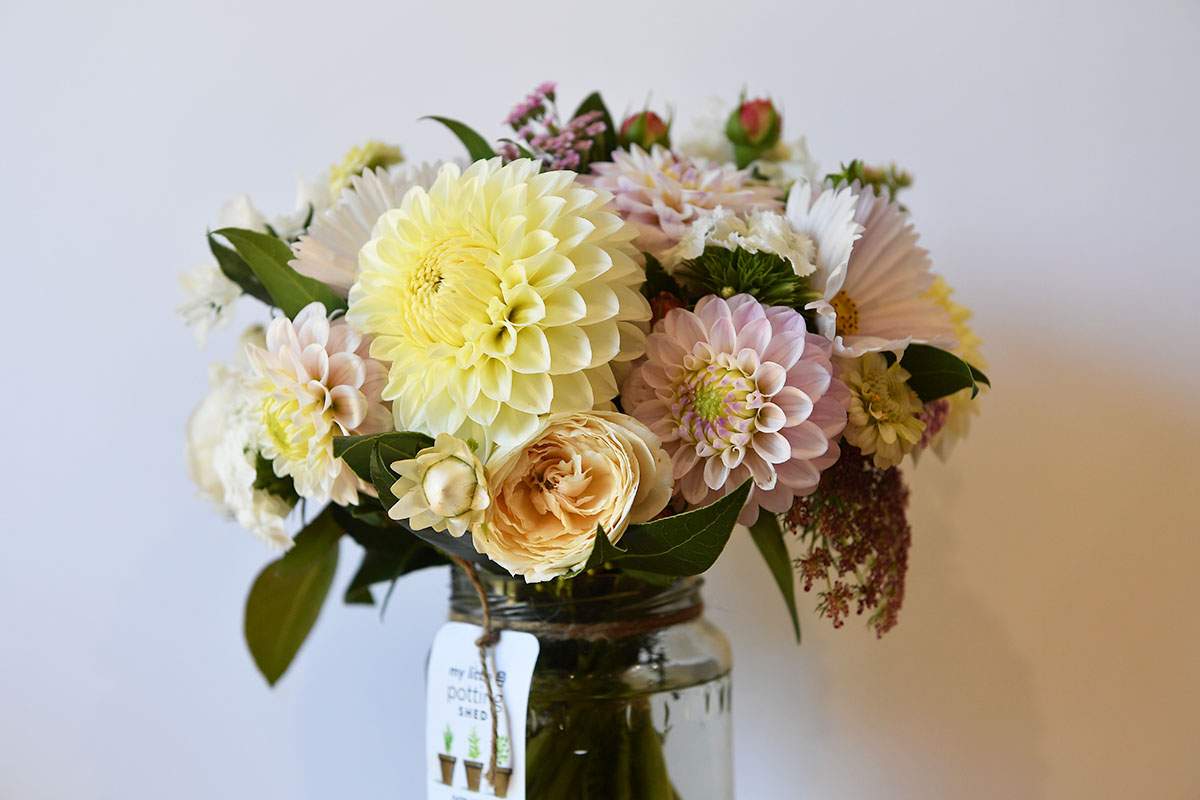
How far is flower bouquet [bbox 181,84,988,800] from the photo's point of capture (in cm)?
59

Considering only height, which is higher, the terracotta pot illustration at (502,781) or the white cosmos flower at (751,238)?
the white cosmos flower at (751,238)

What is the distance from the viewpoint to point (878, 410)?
652 mm

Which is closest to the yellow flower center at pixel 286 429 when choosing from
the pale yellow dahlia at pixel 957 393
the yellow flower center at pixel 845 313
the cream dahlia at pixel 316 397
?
the cream dahlia at pixel 316 397

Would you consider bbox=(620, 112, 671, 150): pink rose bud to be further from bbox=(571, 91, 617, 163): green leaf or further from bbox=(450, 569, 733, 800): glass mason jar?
bbox=(450, 569, 733, 800): glass mason jar

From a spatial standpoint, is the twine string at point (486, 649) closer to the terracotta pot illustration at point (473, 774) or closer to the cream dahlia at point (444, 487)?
the terracotta pot illustration at point (473, 774)

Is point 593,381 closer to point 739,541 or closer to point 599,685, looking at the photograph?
point 599,685

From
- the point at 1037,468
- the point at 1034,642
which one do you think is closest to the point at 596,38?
the point at 1037,468

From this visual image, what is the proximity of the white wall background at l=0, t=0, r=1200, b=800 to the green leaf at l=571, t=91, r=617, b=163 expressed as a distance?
0.22 metres

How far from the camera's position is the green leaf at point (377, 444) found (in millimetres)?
604

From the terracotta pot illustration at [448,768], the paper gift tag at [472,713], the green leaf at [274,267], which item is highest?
the green leaf at [274,267]

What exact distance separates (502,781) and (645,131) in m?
0.48

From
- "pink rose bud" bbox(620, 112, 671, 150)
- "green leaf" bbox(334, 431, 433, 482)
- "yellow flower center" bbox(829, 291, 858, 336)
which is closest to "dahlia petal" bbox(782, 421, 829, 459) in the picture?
"yellow flower center" bbox(829, 291, 858, 336)

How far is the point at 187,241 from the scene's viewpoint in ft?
3.77

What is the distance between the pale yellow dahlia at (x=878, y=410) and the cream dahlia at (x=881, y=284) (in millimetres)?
25
